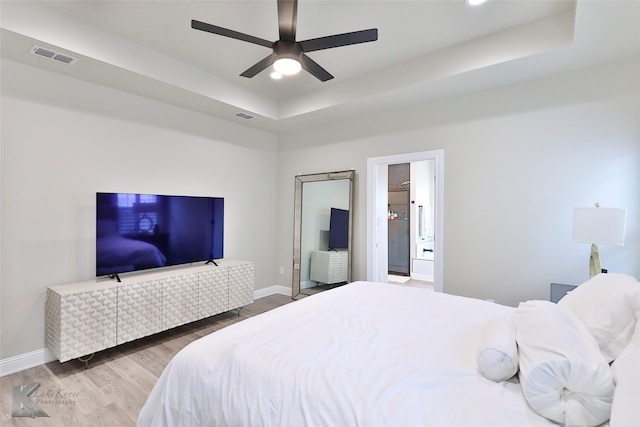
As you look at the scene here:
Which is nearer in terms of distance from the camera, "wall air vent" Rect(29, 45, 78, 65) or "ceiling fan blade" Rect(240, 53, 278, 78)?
"ceiling fan blade" Rect(240, 53, 278, 78)

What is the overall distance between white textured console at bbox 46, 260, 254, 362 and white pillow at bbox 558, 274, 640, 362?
10.9ft

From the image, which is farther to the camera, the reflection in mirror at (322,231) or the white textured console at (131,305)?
the reflection in mirror at (322,231)

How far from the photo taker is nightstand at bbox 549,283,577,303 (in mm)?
2454

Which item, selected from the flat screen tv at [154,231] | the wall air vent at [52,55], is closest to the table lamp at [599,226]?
the flat screen tv at [154,231]

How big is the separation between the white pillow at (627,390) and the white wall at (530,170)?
224cm

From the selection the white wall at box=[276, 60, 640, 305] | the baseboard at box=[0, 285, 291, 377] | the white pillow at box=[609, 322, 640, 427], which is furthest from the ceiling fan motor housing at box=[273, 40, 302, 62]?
the baseboard at box=[0, 285, 291, 377]

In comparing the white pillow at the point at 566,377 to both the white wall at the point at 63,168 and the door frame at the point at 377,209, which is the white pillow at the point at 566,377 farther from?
the white wall at the point at 63,168

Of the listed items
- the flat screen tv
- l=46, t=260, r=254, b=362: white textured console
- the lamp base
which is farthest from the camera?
the flat screen tv

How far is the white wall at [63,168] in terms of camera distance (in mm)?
2637

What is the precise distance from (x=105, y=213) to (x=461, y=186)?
Result: 370cm

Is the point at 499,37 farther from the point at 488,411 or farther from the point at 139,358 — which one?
the point at 139,358

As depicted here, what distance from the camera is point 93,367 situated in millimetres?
2693

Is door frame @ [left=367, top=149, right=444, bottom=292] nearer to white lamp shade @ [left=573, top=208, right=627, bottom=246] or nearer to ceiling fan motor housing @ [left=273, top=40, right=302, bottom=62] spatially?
white lamp shade @ [left=573, top=208, right=627, bottom=246]

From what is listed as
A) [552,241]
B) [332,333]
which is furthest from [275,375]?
[552,241]
